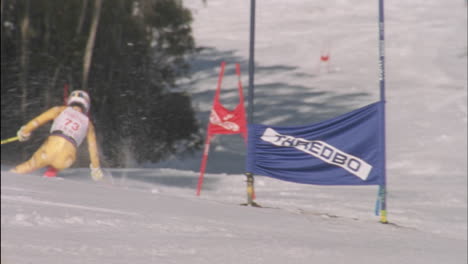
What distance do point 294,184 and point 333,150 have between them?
14.6 feet

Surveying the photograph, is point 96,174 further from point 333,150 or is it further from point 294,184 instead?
point 294,184

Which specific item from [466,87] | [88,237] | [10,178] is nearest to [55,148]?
[10,178]

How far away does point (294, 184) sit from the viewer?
12.1 meters

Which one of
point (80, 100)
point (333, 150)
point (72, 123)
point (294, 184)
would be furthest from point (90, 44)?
point (333, 150)

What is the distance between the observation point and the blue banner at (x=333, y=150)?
762 centimetres

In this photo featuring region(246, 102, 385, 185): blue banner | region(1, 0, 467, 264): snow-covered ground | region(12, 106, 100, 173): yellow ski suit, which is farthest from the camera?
region(12, 106, 100, 173): yellow ski suit

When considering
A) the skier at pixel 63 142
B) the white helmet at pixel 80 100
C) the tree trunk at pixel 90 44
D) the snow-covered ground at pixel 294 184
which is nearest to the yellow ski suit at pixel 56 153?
the skier at pixel 63 142

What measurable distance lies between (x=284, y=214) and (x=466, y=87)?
50.7 feet

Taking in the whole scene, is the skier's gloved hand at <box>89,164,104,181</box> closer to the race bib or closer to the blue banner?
the race bib

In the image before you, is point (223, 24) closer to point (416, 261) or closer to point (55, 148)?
point (55, 148)

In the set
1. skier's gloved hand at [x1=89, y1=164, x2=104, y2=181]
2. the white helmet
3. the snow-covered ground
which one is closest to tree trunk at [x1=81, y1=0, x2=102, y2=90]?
the snow-covered ground

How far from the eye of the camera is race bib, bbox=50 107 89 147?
9.65 m

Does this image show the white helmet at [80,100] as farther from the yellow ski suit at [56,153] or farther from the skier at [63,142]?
the yellow ski suit at [56,153]

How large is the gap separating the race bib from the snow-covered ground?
0.79m
